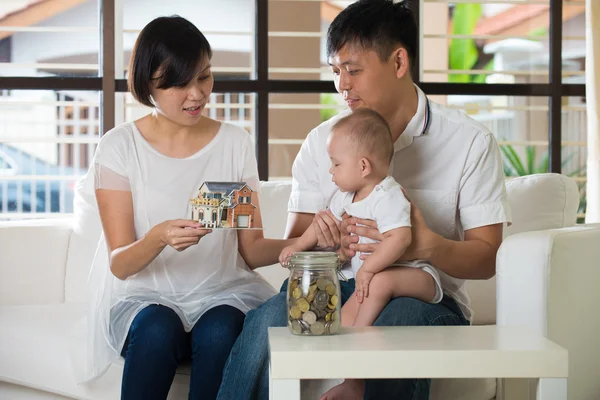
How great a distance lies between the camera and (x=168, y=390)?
190 centimetres

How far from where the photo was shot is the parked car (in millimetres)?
3738

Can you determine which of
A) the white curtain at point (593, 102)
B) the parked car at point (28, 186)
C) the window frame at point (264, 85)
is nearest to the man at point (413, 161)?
the window frame at point (264, 85)

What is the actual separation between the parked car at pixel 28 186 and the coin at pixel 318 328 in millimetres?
2641

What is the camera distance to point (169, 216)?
2.15 meters

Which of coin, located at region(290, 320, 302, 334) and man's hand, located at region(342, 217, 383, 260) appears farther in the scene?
man's hand, located at region(342, 217, 383, 260)

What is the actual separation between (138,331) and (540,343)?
36.9 inches

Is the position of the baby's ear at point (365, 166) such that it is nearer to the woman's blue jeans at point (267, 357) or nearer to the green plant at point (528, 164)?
the woman's blue jeans at point (267, 357)

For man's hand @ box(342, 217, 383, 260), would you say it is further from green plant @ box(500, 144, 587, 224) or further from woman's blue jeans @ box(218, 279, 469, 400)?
green plant @ box(500, 144, 587, 224)

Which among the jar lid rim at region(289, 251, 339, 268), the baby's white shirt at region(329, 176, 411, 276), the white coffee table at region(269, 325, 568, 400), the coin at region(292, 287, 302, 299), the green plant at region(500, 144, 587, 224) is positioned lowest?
the white coffee table at region(269, 325, 568, 400)

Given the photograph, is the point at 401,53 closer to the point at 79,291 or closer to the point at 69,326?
the point at 69,326

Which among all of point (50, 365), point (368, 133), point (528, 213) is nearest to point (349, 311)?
point (368, 133)

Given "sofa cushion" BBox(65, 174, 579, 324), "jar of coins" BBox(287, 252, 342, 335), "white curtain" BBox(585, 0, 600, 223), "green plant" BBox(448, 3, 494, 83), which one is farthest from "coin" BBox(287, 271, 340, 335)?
"green plant" BBox(448, 3, 494, 83)

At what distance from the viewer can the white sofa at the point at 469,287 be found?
1772mm

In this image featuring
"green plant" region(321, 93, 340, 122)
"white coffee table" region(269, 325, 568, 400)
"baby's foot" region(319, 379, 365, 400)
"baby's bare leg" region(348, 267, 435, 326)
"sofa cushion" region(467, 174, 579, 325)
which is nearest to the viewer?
"white coffee table" region(269, 325, 568, 400)
